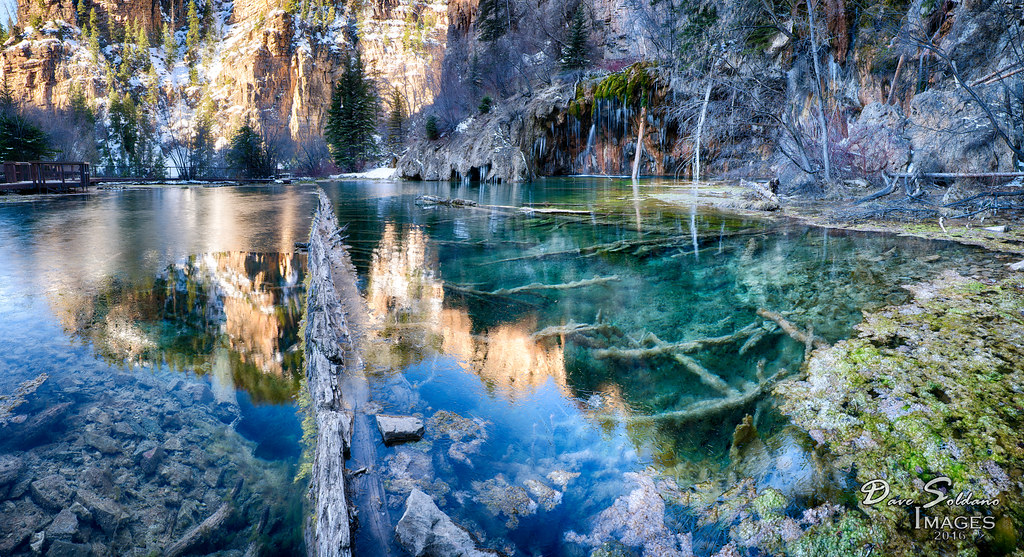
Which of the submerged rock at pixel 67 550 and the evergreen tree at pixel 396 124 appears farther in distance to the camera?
the evergreen tree at pixel 396 124

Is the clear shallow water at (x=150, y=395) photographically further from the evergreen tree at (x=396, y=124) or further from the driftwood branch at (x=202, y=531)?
the evergreen tree at (x=396, y=124)

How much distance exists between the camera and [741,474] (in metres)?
2.85

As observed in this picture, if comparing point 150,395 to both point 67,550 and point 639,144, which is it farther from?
point 639,144

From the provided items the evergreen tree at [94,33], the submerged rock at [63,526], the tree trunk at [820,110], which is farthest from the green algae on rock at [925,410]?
the evergreen tree at [94,33]

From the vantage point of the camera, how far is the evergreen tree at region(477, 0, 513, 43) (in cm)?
5275

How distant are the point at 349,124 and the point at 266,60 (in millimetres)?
59139

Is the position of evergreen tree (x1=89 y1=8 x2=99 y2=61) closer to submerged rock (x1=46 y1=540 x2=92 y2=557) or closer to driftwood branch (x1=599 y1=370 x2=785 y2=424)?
submerged rock (x1=46 y1=540 x2=92 y2=557)

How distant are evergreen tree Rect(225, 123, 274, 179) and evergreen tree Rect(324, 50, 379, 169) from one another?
25.4 feet

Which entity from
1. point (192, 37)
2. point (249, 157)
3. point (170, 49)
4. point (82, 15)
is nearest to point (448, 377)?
point (249, 157)

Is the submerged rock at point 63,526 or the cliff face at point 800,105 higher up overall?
the cliff face at point 800,105

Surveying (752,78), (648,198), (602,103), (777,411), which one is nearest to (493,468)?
(777,411)

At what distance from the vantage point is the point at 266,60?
94.9m

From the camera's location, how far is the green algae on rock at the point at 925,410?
234 centimetres

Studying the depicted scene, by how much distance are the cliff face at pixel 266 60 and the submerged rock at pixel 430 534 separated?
8718 cm
